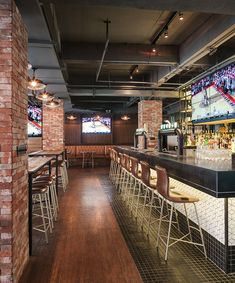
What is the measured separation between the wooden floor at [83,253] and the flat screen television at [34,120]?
5.78 meters

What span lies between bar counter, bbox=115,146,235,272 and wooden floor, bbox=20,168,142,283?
3.09 feet

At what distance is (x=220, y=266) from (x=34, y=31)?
3.77 metres

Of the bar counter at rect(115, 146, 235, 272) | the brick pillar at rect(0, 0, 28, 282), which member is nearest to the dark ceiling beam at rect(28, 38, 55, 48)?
the brick pillar at rect(0, 0, 28, 282)

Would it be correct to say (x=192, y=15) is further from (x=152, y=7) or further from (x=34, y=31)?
(x=34, y=31)

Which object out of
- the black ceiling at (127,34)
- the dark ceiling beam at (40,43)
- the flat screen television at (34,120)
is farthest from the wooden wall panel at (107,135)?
the dark ceiling beam at (40,43)

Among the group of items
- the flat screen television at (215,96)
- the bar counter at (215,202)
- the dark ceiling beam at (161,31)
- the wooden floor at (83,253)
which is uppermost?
the dark ceiling beam at (161,31)

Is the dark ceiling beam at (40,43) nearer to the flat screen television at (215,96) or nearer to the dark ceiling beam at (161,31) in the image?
the dark ceiling beam at (161,31)

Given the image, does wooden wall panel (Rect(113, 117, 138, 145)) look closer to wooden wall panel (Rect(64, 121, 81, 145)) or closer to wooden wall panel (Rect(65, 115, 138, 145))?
wooden wall panel (Rect(65, 115, 138, 145))

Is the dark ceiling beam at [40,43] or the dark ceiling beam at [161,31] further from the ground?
the dark ceiling beam at [161,31]

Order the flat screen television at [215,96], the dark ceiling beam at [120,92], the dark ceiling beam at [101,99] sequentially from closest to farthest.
Result: 1. the flat screen television at [215,96]
2. the dark ceiling beam at [120,92]
3. the dark ceiling beam at [101,99]

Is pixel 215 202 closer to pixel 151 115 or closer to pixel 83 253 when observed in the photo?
pixel 83 253

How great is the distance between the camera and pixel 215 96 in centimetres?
588

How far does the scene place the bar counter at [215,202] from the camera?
7.97ft

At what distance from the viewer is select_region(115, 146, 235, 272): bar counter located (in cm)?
243
